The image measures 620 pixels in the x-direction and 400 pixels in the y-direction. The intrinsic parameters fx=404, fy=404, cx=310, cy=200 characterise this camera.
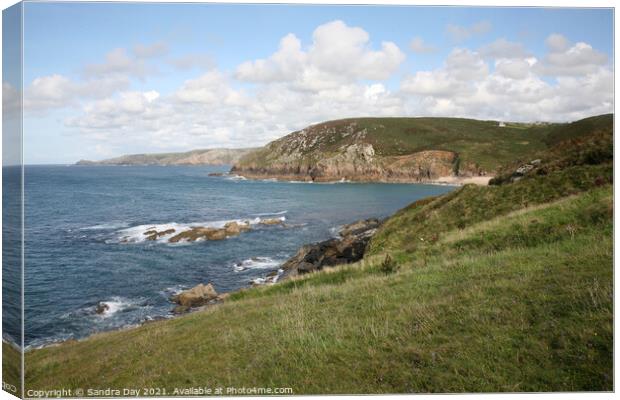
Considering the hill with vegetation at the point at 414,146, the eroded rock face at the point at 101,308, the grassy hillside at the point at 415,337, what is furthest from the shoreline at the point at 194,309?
the hill with vegetation at the point at 414,146

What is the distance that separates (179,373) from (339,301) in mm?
4066

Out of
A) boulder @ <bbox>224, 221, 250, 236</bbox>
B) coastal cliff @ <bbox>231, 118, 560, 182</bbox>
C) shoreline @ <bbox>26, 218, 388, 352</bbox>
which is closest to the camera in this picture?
shoreline @ <bbox>26, 218, 388, 352</bbox>

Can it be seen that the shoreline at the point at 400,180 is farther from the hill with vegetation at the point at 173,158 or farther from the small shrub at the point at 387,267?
the small shrub at the point at 387,267

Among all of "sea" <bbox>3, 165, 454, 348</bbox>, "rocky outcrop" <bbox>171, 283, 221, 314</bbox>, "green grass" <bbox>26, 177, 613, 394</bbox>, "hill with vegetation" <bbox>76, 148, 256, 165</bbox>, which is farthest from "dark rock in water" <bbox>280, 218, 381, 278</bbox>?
"green grass" <bbox>26, 177, 613, 394</bbox>

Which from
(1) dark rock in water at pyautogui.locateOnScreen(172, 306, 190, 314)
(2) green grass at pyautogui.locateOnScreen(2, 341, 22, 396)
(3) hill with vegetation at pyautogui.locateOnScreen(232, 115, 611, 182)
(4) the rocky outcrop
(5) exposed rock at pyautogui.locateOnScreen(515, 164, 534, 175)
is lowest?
(1) dark rock in water at pyautogui.locateOnScreen(172, 306, 190, 314)

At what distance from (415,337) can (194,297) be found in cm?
1223

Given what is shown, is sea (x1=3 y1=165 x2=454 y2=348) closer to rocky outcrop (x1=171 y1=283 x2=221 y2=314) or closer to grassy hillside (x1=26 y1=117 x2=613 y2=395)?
rocky outcrop (x1=171 y1=283 x2=221 y2=314)

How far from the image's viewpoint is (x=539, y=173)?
21359 millimetres

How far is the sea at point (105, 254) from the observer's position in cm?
985

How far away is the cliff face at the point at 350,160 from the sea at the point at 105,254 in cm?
597

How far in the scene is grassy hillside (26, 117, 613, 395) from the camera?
6.75 m

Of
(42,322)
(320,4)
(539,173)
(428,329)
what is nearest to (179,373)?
(428,329)

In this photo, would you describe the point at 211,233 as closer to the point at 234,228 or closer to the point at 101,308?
the point at 234,228

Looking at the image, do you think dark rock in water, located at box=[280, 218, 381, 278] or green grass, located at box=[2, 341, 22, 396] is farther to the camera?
dark rock in water, located at box=[280, 218, 381, 278]
